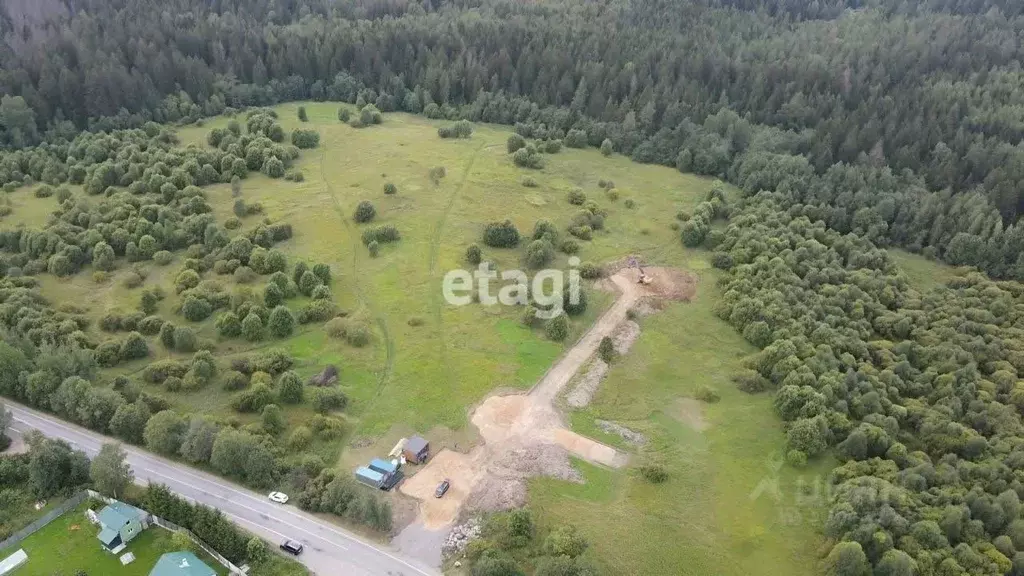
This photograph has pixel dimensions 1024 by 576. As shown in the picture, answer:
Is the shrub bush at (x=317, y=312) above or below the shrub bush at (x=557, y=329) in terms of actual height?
above

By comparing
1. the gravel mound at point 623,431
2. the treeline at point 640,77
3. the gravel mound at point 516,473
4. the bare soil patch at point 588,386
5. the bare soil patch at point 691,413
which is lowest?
the bare soil patch at point 691,413

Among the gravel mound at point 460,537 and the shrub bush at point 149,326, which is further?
the shrub bush at point 149,326

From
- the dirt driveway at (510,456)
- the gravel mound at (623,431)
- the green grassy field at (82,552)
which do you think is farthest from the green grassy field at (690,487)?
the green grassy field at (82,552)

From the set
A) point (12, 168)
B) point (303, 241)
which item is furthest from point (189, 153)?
point (303, 241)

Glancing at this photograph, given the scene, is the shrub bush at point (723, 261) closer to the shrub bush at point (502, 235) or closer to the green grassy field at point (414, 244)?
the green grassy field at point (414, 244)

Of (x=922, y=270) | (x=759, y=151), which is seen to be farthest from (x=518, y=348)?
(x=759, y=151)

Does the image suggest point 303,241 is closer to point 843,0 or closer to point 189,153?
point 189,153
